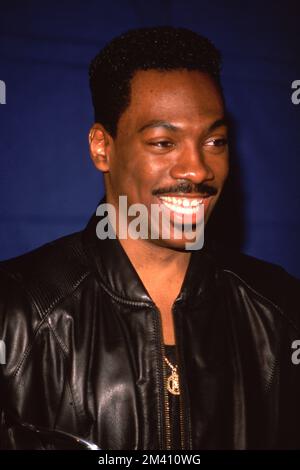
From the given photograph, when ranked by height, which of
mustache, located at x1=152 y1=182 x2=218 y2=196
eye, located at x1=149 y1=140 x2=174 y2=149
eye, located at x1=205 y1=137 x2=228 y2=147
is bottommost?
mustache, located at x1=152 y1=182 x2=218 y2=196

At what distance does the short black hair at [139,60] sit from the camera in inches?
48.7

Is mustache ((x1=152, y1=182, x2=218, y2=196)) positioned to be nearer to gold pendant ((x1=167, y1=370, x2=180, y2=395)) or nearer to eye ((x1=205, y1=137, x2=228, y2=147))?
eye ((x1=205, y1=137, x2=228, y2=147))

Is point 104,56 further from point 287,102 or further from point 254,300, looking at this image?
point 287,102

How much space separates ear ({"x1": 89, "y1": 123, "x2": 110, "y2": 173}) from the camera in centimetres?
134

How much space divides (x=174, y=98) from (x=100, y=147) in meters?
0.30

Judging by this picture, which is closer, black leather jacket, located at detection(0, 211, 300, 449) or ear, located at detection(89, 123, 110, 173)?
black leather jacket, located at detection(0, 211, 300, 449)

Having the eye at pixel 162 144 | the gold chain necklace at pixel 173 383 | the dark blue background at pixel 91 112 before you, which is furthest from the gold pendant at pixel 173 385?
the dark blue background at pixel 91 112

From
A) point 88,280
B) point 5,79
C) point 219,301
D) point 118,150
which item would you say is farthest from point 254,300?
point 5,79

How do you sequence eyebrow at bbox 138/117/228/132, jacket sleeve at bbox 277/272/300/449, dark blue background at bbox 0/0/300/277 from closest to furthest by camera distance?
eyebrow at bbox 138/117/228/132, jacket sleeve at bbox 277/272/300/449, dark blue background at bbox 0/0/300/277

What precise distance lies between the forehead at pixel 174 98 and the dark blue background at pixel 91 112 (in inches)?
25.0

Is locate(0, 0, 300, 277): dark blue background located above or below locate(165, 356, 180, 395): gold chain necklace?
above

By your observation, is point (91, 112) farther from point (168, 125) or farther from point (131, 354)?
point (131, 354)

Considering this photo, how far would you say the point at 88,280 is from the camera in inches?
51.4

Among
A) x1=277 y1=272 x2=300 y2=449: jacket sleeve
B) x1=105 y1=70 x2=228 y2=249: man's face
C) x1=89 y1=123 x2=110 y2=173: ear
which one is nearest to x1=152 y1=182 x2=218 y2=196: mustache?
x1=105 y1=70 x2=228 y2=249: man's face
